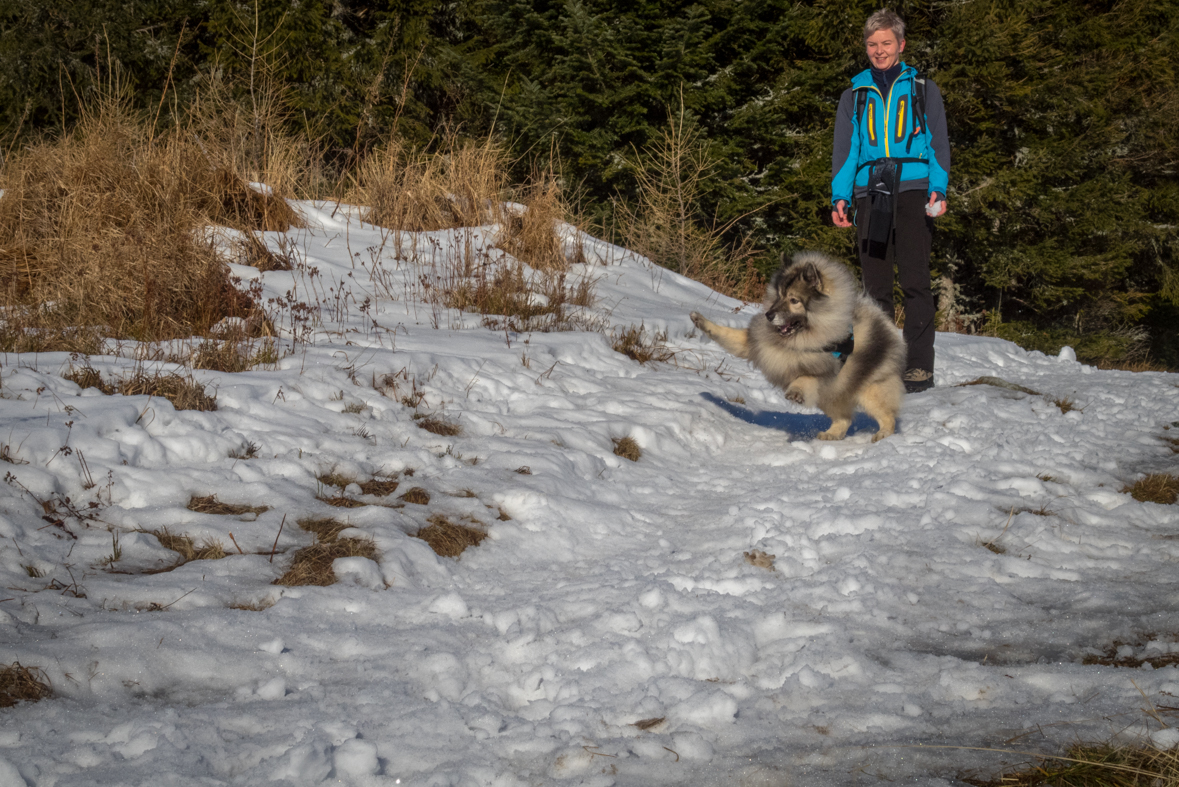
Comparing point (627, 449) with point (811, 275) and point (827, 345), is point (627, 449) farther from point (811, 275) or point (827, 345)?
point (811, 275)

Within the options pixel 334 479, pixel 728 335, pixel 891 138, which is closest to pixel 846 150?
pixel 891 138

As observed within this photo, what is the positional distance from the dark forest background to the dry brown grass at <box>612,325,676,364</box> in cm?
881

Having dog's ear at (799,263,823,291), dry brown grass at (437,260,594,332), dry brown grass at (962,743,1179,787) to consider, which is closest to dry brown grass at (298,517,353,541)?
dry brown grass at (962,743,1179,787)

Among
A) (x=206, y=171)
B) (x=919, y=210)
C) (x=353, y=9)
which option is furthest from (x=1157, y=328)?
(x=206, y=171)

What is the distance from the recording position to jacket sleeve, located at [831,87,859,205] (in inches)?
210

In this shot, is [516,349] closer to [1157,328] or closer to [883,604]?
[883,604]

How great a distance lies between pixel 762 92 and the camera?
16.5 meters

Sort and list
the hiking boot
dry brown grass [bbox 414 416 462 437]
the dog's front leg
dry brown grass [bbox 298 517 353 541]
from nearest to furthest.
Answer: dry brown grass [bbox 298 517 353 541] → dry brown grass [bbox 414 416 462 437] → the dog's front leg → the hiking boot

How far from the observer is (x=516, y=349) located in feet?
18.3

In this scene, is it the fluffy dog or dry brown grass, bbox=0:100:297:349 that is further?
dry brown grass, bbox=0:100:297:349

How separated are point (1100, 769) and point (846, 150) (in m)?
4.54

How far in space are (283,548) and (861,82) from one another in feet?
14.8

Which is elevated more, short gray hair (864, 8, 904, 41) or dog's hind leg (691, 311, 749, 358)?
short gray hair (864, 8, 904, 41)

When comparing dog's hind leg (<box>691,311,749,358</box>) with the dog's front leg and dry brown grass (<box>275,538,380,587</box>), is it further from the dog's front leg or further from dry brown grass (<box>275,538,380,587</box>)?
dry brown grass (<box>275,538,380,587</box>)
